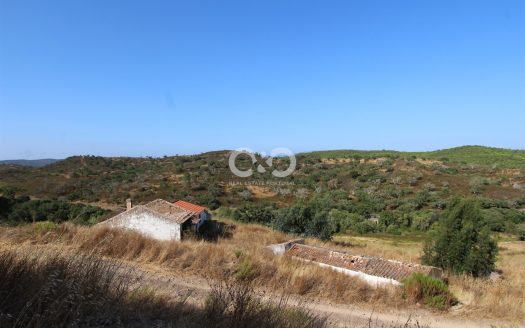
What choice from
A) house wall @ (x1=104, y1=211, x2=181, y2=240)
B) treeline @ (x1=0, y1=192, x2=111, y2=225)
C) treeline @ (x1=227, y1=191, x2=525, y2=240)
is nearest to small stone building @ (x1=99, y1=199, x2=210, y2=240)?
house wall @ (x1=104, y1=211, x2=181, y2=240)

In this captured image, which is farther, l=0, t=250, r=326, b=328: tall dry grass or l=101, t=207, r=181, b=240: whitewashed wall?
l=101, t=207, r=181, b=240: whitewashed wall

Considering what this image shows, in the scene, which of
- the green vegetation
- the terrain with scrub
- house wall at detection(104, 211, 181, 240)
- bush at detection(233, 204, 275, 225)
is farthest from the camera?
bush at detection(233, 204, 275, 225)

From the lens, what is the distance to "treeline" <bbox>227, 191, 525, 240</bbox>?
101ft

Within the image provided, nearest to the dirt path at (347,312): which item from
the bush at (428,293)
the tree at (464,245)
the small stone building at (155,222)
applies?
the bush at (428,293)

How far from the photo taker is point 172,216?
83.2ft

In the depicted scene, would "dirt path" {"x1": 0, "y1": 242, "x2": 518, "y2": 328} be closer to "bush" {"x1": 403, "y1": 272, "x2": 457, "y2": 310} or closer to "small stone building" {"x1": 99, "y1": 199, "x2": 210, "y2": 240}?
"bush" {"x1": 403, "y1": 272, "x2": 457, "y2": 310}

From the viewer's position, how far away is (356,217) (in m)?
42.1

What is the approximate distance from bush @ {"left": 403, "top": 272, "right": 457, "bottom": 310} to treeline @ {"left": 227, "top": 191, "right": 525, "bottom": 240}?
19234mm

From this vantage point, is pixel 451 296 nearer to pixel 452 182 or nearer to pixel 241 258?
pixel 241 258

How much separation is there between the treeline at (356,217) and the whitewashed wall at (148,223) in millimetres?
9515

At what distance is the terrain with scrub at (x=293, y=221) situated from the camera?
29.6ft

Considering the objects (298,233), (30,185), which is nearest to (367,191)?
(298,233)

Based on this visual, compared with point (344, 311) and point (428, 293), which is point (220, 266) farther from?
point (428, 293)

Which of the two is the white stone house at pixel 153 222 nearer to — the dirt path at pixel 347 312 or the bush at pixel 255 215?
the bush at pixel 255 215
